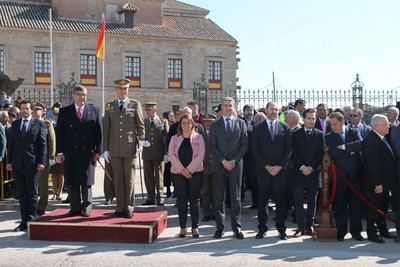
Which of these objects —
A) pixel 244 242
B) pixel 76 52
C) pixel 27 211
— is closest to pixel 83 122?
pixel 27 211

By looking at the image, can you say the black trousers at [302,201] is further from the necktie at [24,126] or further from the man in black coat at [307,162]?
the necktie at [24,126]

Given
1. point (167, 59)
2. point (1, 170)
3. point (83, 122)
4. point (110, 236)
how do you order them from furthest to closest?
1. point (167, 59)
2. point (1, 170)
3. point (83, 122)
4. point (110, 236)

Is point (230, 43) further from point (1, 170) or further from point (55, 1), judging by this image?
point (1, 170)

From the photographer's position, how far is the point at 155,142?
10.8m

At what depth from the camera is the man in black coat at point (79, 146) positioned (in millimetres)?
8633

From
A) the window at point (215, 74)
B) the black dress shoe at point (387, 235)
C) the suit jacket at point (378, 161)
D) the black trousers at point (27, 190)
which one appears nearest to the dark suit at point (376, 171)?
the suit jacket at point (378, 161)

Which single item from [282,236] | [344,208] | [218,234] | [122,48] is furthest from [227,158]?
[122,48]

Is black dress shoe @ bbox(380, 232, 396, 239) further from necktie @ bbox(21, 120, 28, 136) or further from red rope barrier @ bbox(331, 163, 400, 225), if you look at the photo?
necktie @ bbox(21, 120, 28, 136)

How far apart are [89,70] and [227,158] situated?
36.1 m

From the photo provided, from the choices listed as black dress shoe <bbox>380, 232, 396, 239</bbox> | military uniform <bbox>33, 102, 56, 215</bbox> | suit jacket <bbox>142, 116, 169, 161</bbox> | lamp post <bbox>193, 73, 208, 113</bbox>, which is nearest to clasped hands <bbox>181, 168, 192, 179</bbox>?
suit jacket <bbox>142, 116, 169, 161</bbox>

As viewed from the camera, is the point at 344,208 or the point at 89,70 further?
the point at 89,70

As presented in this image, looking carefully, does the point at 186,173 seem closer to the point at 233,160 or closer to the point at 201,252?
the point at 233,160

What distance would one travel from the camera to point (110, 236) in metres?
7.95

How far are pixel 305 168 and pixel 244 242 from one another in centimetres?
144
